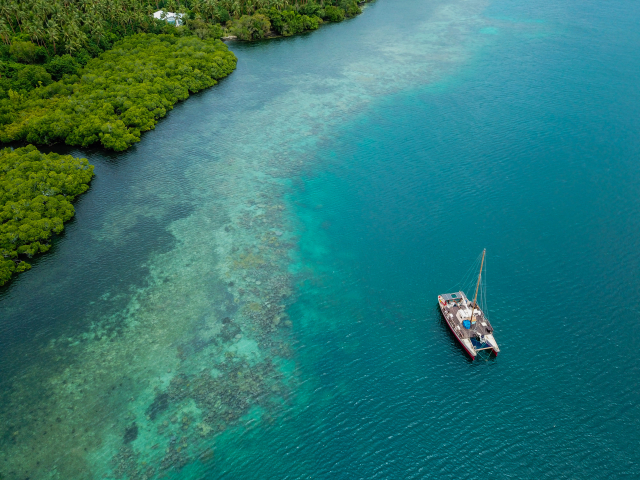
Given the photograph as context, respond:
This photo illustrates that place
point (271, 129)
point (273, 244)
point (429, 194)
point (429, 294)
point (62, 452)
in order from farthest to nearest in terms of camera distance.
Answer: point (271, 129)
point (429, 194)
point (273, 244)
point (429, 294)
point (62, 452)

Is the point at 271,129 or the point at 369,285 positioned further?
the point at 271,129

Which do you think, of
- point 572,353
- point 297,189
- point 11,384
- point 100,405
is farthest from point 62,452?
point 572,353

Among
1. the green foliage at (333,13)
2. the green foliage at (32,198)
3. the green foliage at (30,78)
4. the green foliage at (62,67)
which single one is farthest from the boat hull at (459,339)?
the green foliage at (333,13)

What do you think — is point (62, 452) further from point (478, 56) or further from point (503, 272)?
point (478, 56)

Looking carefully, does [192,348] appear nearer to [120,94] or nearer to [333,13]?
[120,94]

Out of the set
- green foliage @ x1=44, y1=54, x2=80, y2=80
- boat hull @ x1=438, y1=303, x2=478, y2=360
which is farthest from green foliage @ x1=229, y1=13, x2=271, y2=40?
boat hull @ x1=438, y1=303, x2=478, y2=360

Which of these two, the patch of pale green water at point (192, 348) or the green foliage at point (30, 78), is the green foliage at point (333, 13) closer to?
the patch of pale green water at point (192, 348)
